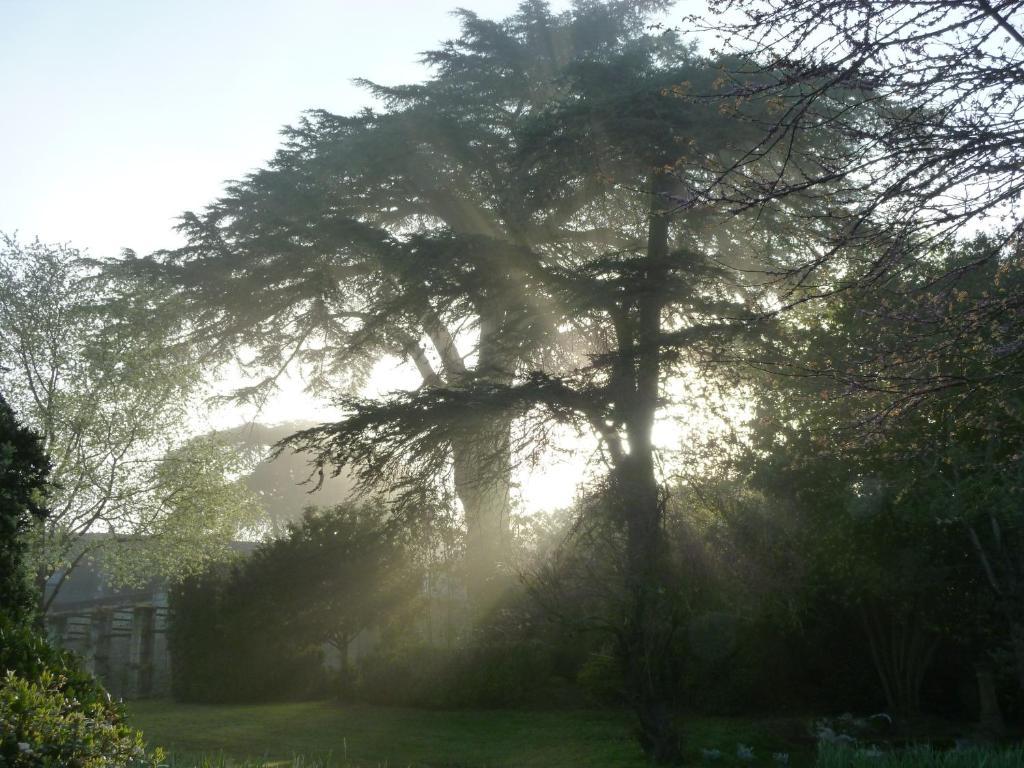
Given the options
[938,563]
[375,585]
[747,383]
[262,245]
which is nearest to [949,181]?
[747,383]

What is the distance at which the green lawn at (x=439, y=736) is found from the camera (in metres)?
13.5

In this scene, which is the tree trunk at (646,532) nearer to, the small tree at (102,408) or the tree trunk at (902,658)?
the tree trunk at (902,658)

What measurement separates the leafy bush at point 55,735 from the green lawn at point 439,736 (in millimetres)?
6283

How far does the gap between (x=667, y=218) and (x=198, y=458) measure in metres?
11.4

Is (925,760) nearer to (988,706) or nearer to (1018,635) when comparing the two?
(1018,635)

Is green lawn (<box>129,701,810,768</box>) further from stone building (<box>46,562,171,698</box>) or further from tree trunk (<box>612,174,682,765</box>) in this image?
stone building (<box>46,562,171,698</box>)

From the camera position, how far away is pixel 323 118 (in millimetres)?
21984

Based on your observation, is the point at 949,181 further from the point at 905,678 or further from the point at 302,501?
the point at 302,501

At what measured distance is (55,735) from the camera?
202 inches

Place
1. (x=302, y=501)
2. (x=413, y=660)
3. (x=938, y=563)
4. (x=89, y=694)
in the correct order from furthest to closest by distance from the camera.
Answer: (x=302, y=501), (x=413, y=660), (x=938, y=563), (x=89, y=694)

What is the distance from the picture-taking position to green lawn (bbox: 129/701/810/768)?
13539mm

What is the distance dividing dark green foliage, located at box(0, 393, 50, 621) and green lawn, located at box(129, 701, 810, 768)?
2.84 metres

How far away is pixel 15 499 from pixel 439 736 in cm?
852

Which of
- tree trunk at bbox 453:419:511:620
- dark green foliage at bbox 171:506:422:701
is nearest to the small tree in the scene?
dark green foliage at bbox 171:506:422:701
